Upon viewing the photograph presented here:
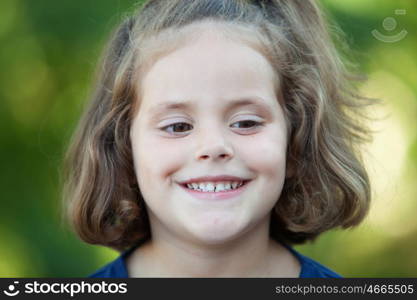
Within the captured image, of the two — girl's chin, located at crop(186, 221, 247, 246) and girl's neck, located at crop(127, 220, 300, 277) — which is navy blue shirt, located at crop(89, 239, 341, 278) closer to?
girl's neck, located at crop(127, 220, 300, 277)

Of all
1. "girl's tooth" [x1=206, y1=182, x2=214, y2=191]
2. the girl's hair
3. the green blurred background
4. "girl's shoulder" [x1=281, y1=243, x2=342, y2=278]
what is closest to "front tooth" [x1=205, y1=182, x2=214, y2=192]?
"girl's tooth" [x1=206, y1=182, x2=214, y2=191]

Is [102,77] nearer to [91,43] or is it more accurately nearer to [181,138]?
[181,138]

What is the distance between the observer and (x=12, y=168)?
2.61 metres

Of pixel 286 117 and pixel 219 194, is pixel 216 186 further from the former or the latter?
pixel 286 117

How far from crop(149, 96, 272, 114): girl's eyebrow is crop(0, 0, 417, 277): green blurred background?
1.00 metres

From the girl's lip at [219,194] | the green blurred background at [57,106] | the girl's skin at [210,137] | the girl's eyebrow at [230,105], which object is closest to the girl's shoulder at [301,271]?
the girl's skin at [210,137]

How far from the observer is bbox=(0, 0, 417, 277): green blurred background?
99.6 inches

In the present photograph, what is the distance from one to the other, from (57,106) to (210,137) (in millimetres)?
1223

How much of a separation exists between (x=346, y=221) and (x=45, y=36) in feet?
4.38

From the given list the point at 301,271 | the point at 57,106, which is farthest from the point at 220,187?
the point at 57,106

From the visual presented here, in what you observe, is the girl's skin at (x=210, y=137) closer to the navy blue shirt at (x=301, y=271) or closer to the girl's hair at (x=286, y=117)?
the girl's hair at (x=286, y=117)

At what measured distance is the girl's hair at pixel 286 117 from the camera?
166 centimetres

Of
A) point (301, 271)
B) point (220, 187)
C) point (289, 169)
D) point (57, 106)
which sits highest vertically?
point (57, 106)

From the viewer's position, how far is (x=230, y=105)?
5.06ft
